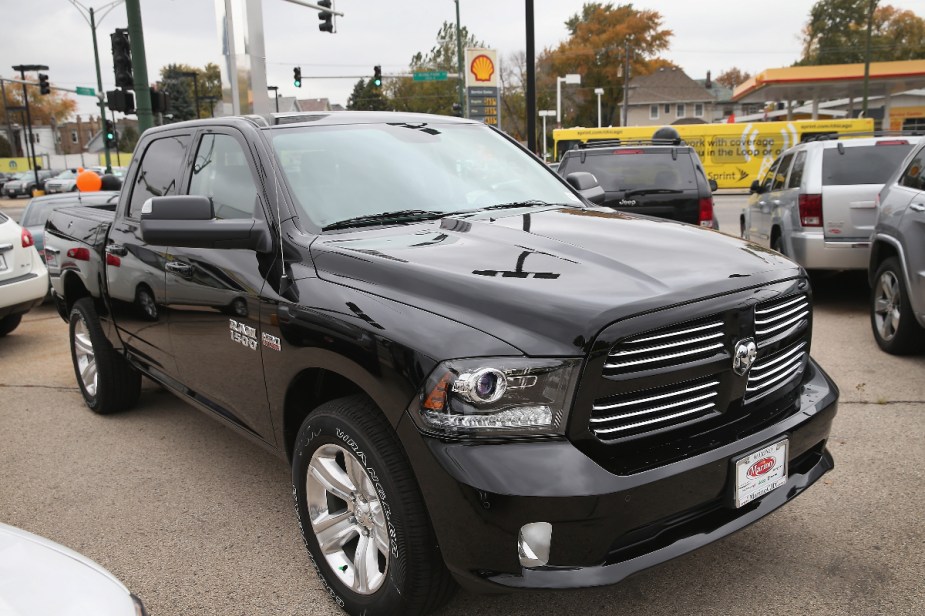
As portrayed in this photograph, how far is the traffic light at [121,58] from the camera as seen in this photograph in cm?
1466

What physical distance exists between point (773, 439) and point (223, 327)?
2.32 m

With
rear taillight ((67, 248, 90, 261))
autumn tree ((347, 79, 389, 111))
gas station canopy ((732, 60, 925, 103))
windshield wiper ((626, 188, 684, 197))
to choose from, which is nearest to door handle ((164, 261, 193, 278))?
rear taillight ((67, 248, 90, 261))

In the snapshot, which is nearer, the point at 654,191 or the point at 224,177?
the point at 224,177

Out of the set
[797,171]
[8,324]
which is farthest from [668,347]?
[8,324]

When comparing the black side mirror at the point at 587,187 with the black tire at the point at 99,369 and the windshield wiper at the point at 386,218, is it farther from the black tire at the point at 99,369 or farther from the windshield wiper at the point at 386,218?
the black tire at the point at 99,369

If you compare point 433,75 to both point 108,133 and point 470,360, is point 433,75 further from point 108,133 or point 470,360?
point 470,360

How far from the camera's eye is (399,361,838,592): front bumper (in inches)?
87.4

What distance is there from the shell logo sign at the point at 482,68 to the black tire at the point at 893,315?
61.0ft

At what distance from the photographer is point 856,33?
7831cm

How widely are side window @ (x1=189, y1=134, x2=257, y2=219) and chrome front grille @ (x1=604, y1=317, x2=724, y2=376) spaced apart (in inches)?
75.1

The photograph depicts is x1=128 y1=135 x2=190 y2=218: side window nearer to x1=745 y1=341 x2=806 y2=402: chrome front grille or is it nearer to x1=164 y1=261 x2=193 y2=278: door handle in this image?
x1=164 y1=261 x2=193 y2=278: door handle

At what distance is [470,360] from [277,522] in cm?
193

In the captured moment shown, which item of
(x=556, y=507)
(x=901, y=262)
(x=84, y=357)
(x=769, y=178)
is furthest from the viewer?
(x=769, y=178)

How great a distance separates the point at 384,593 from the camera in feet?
8.70
